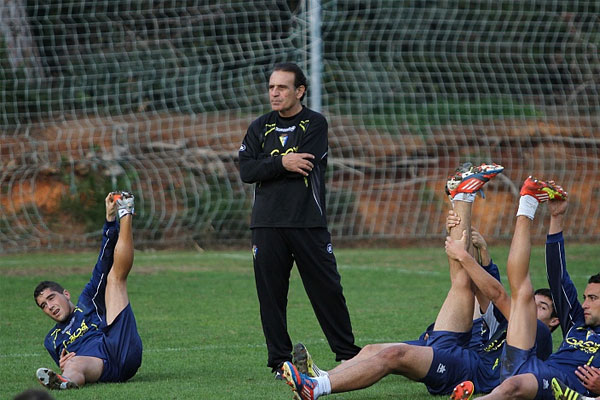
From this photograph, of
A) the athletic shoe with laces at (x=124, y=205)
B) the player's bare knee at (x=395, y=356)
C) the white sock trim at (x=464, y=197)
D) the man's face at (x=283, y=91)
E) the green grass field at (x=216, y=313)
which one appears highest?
the man's face at (x=283, y=91)

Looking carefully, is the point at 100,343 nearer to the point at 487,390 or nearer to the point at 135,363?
the point at 135,363

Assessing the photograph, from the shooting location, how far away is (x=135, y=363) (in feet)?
24.0

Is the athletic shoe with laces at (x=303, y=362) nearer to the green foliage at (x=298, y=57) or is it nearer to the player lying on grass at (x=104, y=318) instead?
the player lying on grass at (x=104, y=318)

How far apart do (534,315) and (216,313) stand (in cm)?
516

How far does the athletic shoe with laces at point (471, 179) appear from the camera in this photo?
22.9ft

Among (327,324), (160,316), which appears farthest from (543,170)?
(327,324)

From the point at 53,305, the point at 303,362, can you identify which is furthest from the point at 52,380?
the point at 303,362

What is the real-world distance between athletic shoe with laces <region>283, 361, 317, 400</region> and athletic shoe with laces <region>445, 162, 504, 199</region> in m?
1.73

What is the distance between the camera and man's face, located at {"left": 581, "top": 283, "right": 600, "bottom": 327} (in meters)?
6.47

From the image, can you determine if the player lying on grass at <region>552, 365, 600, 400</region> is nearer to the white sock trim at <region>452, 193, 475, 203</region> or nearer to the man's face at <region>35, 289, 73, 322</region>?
the white sock trim at <region>452, 193, 475, 203</region>

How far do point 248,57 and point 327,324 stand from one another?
38.3 ft

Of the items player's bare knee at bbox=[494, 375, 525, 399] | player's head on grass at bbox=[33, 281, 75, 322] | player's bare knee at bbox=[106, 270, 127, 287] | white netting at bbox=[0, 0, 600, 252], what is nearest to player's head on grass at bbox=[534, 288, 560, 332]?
player's bare knee at bbox=[494, 375, 525, 399]

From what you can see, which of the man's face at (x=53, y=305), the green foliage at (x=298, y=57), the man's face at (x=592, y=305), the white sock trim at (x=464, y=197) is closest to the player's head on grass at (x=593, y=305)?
the man's face at (x=592, y=305)

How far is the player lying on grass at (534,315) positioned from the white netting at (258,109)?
34.9 ft
